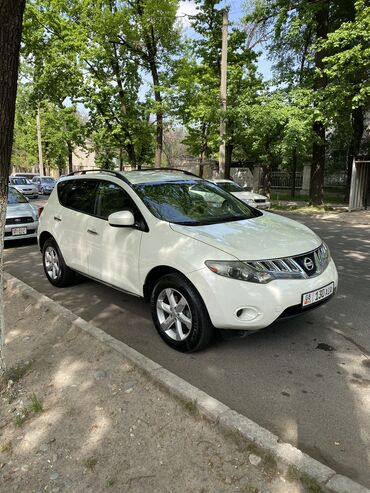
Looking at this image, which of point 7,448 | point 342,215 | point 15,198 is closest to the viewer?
point 7,448

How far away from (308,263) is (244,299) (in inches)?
29.7

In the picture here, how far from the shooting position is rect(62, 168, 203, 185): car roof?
4.63m

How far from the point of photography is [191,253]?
3477 millimetres

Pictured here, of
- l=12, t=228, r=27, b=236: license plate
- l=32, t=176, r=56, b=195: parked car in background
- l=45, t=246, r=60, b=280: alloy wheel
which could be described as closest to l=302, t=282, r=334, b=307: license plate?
l=45, t=246, r=60, b=280: alloy wheel

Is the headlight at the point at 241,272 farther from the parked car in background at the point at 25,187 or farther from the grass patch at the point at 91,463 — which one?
the parked car in background at the point at 25,187

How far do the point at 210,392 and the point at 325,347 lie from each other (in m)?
1.34

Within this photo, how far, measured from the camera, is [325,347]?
3.78 metres

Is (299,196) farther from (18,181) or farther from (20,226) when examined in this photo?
(20,226)

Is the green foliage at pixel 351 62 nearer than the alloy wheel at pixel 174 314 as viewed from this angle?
No

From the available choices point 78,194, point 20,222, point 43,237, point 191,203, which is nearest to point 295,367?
point 191,203

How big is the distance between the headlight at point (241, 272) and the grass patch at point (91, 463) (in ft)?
5.32

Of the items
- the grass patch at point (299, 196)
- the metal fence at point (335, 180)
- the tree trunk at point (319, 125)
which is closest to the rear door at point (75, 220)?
the tree trunk at point (319, 125)

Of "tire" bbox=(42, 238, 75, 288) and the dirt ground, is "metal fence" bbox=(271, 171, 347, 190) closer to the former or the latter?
"tire" bbox=(42, 238, 75, 288)

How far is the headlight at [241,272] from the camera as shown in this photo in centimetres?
328
